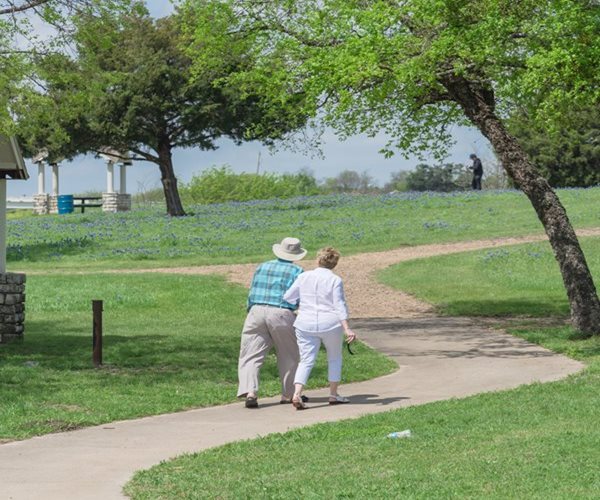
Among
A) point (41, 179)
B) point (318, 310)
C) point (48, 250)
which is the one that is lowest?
point (48, 250)

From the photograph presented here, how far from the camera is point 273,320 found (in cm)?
1287

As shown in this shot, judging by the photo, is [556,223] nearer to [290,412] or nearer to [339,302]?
[339,302]

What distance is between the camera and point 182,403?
→ 42.8 ft

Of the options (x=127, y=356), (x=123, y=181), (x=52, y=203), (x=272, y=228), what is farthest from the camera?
(x=52, y=203)

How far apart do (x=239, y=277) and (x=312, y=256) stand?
15.7 ft

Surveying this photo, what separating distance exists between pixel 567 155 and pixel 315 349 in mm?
50587

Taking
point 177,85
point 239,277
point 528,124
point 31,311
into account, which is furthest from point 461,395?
point 177,85

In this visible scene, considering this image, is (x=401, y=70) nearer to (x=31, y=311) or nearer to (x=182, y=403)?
(x=182, y=403)

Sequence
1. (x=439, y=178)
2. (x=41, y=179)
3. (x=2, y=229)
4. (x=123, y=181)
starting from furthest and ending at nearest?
(x=439, y=178) < (x=41, y=179) < (x=123, y=181) < (x=2, y=229)

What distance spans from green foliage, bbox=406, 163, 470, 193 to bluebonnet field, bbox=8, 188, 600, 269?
3141cm

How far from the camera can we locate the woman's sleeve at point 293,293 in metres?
12.7

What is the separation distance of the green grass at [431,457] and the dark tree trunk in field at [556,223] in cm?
518

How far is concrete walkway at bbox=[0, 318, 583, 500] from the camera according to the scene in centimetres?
902

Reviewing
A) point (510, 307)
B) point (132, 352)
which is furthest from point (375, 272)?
point (132, 352)
